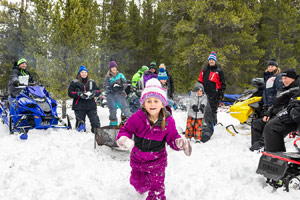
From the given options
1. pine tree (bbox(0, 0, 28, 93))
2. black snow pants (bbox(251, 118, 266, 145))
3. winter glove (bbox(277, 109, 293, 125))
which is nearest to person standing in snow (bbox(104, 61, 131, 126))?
black snow pants (bbox(251, 118, 266, 145))

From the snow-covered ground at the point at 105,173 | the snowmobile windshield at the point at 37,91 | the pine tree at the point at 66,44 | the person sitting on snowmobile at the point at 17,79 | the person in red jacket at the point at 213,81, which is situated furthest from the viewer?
the pine tree at the point at 66,44

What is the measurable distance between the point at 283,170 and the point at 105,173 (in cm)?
279

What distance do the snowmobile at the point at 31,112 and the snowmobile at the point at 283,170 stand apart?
5240 mm

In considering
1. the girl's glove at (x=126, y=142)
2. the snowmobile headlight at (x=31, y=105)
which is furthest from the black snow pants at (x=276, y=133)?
the snowmobile headlight at (x=31, y=105)

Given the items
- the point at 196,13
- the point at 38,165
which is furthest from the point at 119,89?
the point at 196,13

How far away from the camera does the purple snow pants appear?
9.44 feet

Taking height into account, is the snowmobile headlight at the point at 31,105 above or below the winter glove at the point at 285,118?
below

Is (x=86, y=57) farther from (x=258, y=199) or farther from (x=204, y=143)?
(x=258, y=199)

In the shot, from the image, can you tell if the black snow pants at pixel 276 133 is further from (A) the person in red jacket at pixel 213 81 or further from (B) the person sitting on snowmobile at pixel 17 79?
(B) the person sitting on snowmobile at pixel 17 79

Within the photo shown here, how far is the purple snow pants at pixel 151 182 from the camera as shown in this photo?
2.88 metres

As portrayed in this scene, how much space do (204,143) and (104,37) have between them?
22349mm

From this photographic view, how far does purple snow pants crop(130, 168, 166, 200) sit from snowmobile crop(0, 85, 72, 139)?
367 cm

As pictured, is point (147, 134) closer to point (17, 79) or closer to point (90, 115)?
point (90, 115)

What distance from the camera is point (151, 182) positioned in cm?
295
